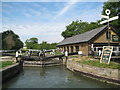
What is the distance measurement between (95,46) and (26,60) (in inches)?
464

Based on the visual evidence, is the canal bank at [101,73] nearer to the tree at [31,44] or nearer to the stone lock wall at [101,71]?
the stone lock wall at [101,71]

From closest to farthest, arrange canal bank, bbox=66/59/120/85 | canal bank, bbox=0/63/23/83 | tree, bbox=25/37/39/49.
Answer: canal bank, bbox=66/59/120/85 < canal bank, bbox=0/63/23/83 < tree, bbox=25/37/39/49

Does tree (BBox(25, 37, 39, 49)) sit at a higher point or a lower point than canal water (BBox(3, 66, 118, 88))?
higher

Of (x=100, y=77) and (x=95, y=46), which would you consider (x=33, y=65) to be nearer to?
(x=95, y=46)

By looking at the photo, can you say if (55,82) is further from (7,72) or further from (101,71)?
(7,72)

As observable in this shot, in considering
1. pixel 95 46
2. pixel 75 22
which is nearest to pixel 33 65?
pixel 95 46

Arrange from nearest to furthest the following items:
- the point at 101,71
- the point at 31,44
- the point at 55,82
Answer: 1. the point at 55,82
2. the point at 101,71
3. the point at 31,44

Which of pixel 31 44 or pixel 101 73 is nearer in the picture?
pixel 101 73

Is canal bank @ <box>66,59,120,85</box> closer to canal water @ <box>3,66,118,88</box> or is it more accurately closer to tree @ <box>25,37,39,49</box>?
canal water @ <box>3,66,118,88</box>

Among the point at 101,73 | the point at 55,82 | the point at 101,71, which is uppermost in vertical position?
the point at 101,71

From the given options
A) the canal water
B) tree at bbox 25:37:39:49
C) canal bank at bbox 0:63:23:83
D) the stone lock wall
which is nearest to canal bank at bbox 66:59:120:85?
the stone lock wall

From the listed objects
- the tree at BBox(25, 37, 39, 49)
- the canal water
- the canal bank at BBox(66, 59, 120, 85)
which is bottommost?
the canal water

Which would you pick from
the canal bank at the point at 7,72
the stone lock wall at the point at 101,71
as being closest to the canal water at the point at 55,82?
the canal bank at the point at 7,72

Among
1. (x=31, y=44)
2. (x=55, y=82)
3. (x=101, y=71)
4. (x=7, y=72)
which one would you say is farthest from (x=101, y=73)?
(x=31, y=44)
